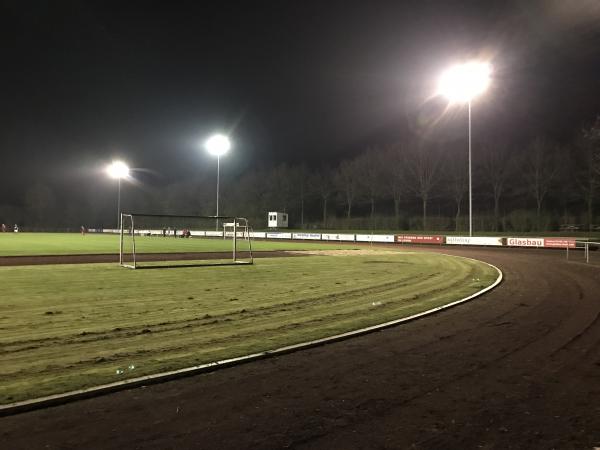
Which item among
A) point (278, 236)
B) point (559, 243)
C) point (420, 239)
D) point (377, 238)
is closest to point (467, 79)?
point (559, 243)

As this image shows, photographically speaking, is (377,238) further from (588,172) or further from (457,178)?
(588,172)

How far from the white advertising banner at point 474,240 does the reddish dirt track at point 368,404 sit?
109 feet

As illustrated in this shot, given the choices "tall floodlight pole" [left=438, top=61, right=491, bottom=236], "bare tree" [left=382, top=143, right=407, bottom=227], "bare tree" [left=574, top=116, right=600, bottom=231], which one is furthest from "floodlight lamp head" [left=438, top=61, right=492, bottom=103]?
"bare tree" [left=382, top=143, right=407, bottom=227]

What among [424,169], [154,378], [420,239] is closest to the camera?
[154,378]

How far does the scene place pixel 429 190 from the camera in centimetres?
5975

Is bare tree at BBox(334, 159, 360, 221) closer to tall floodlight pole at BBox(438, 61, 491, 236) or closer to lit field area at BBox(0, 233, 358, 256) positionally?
lit field area at BBox(0, 233, 358, 256)

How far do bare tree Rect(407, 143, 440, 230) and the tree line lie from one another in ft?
0.43

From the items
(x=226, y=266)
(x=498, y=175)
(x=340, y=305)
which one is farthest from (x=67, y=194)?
(x=340, y=305)

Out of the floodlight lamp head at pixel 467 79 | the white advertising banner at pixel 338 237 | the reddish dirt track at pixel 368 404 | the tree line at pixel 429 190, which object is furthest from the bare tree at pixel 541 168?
the reddish dirt track at pixel 368 404

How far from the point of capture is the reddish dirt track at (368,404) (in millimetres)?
3811

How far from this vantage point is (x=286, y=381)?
5301 millimetres

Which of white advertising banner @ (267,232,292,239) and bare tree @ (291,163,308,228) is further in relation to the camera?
bare tree @ (291,163,308,228)

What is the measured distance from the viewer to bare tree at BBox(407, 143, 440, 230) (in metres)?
59.4

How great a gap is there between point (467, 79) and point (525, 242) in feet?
48.0
